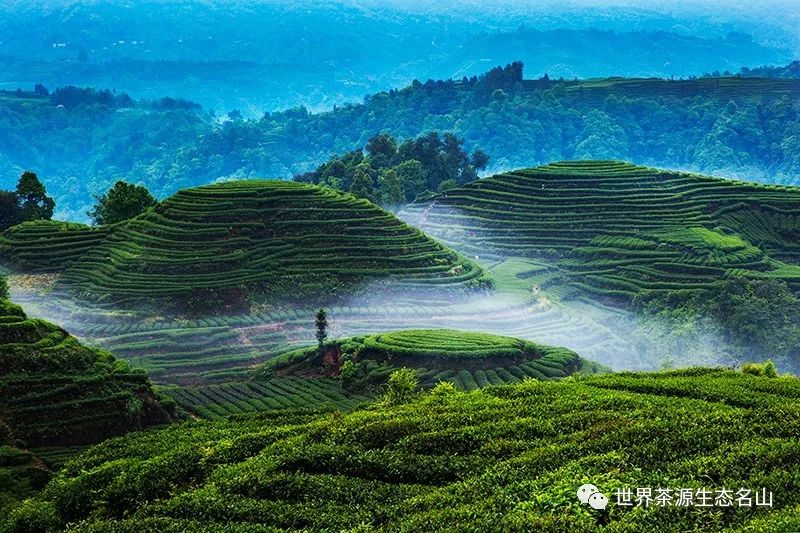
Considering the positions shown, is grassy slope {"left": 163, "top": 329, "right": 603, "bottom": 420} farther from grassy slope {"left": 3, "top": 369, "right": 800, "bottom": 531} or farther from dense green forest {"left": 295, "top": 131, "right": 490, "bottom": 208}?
dense green forest {"left": 295, "top": 131, "right": 490, "bottom": 208}

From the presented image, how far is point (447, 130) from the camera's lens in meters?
120

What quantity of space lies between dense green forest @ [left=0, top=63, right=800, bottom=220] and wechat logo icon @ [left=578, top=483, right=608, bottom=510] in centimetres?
9871

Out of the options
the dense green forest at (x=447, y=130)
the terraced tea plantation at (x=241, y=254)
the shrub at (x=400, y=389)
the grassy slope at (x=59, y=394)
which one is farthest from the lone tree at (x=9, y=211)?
the dense green forest at (x=447, y=130)

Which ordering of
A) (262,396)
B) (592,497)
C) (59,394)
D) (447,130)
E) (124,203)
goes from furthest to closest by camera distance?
(447,130) < (124,203) < (262,396) < (59,394) < (592,497)

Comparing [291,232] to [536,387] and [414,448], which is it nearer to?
[536,387]

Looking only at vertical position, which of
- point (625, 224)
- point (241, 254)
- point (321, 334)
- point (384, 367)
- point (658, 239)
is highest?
point (625, 224)

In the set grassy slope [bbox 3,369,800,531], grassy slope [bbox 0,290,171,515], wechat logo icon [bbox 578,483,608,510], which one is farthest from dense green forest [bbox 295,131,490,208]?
wechat logo icon [bbox 578,483,608,510]

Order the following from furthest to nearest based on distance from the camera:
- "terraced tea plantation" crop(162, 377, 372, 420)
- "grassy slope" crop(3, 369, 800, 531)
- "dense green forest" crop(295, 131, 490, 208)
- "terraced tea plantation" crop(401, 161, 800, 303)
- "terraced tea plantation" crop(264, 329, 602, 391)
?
"dense green forest" crop(295, 131, 490, 208), "terraced tea plantation" crop(401, 161, 800, 303), "terraced tea plantation" crop(264, 329, 602, 391), "terraced tea plantation" crop(162, 377, 372, 420), "grassy slope" crop(3, 369, 800, 531)

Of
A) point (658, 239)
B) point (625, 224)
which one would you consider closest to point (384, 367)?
point (658, 239)

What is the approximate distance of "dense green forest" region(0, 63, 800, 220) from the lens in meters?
104

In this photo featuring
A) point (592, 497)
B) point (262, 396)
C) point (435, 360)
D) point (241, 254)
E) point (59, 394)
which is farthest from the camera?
point (241, 254)

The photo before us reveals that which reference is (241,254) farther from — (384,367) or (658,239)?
(658,239)

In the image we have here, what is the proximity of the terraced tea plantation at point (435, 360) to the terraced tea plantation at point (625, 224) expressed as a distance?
1289 cm

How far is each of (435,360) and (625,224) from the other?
2408cm
